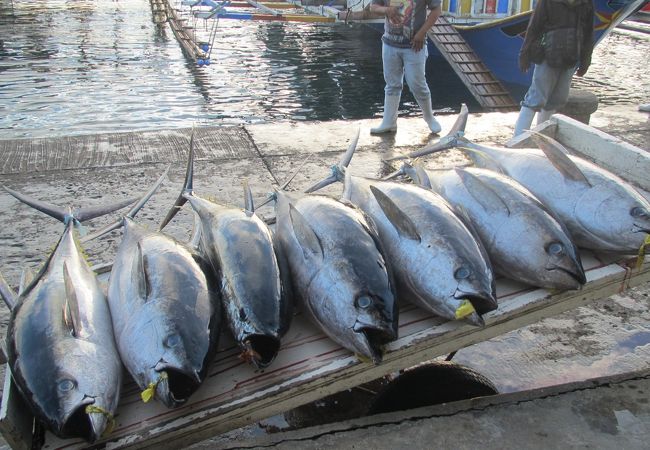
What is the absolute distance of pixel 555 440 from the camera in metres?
2.11

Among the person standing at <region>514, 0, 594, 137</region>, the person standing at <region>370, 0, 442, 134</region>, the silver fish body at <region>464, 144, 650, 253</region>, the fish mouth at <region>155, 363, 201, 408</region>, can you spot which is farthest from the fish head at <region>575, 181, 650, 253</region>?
the person standing at <region>370, 0, 442, 134</region>

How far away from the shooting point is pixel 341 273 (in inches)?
73.5

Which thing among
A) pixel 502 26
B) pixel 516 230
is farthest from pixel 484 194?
pixel 502 26

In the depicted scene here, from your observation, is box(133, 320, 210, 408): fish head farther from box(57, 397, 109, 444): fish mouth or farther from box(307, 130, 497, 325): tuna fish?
box(307, 130, 497, 325): tuna fish

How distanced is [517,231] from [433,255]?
43 cm

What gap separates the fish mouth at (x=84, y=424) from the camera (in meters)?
1.50

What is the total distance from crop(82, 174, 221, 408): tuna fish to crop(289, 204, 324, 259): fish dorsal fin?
1.27ft

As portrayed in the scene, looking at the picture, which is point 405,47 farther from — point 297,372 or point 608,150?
point 297,372

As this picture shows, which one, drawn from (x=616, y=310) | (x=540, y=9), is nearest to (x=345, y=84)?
(x=540, y=9)

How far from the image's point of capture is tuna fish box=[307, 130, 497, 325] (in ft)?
6.18

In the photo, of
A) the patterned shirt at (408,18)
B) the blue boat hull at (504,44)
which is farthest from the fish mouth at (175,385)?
the blue boat hull at (504,44)

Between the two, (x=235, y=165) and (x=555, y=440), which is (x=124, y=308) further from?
(x=235, y=165)

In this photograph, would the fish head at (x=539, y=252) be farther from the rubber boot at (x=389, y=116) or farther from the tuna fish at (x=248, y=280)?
the rubber boot at (x=389, y=116)

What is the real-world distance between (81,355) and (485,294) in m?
1.37
